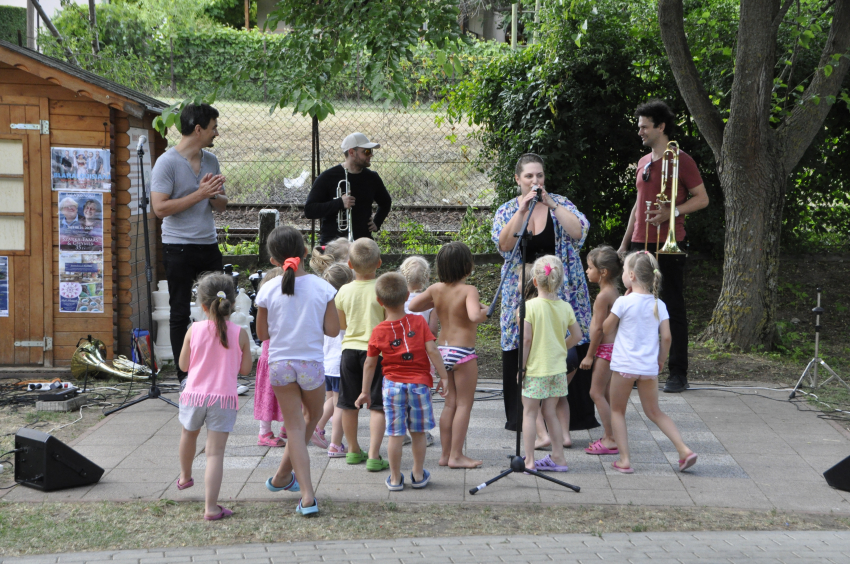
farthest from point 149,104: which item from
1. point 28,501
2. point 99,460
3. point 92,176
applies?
point 28,501

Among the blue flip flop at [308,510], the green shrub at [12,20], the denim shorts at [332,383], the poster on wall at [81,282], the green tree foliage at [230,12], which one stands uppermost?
the green tree foliage at [230,12]

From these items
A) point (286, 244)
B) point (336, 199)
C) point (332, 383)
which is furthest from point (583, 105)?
point (286, 244)

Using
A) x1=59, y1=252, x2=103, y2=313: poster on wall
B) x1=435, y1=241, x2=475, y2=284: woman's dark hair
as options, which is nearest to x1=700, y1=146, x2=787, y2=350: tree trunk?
x1=435, y1=241, x2=475, y2=284: woman's dark hair

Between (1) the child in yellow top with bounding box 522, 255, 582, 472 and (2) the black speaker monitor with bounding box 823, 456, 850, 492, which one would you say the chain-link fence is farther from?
(2) the black speaker monitor with bounding box 823, 456, 850, 492

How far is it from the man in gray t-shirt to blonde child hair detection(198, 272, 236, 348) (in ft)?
5.81

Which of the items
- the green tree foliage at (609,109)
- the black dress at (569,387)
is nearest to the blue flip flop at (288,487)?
the black dress at (569,387)

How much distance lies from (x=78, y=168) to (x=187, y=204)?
5.17ft

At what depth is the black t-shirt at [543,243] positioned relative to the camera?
5023 millimetres

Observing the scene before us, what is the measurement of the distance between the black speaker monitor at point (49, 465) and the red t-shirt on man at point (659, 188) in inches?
165

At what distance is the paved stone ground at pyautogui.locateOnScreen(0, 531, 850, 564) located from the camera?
11.6ft

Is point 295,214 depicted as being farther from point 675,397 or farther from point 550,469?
point 550,469

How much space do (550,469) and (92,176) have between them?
446 cm

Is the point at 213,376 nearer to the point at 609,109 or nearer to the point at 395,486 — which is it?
the point at 395,486

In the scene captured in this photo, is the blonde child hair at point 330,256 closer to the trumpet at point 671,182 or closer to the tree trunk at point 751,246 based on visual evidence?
the trumpet at point 671,182
